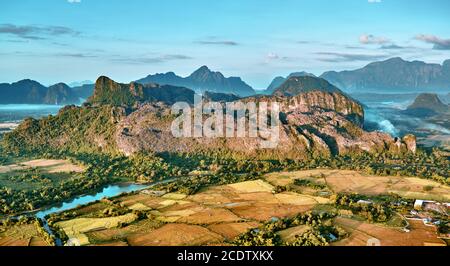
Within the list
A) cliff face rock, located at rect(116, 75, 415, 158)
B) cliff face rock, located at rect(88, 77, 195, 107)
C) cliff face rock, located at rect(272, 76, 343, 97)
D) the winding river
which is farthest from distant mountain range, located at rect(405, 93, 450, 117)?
the winding river

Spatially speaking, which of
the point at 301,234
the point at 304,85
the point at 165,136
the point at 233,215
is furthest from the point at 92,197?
the point at 304,85

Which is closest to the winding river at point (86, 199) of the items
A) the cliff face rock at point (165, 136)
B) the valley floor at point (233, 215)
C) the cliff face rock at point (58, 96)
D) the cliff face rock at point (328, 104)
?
the valley floor at point (233, 215)

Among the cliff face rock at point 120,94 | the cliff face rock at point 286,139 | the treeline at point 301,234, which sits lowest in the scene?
the treeline at point 301,234

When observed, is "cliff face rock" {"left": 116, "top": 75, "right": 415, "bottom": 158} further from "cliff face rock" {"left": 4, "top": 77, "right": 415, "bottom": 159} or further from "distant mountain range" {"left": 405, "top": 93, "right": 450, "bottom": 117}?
"distant mountain range" {"left": 405, "top": 93, "right": 450, "bottom": 117}

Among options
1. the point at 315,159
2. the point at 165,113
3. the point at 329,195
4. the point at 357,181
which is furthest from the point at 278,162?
the point at 165,113

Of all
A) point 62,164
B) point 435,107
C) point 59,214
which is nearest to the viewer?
point 59,214

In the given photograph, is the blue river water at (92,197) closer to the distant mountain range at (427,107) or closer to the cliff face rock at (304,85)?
the distant mountain range at (427,107)

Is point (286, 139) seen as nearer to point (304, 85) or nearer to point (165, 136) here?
point (165, 136)
